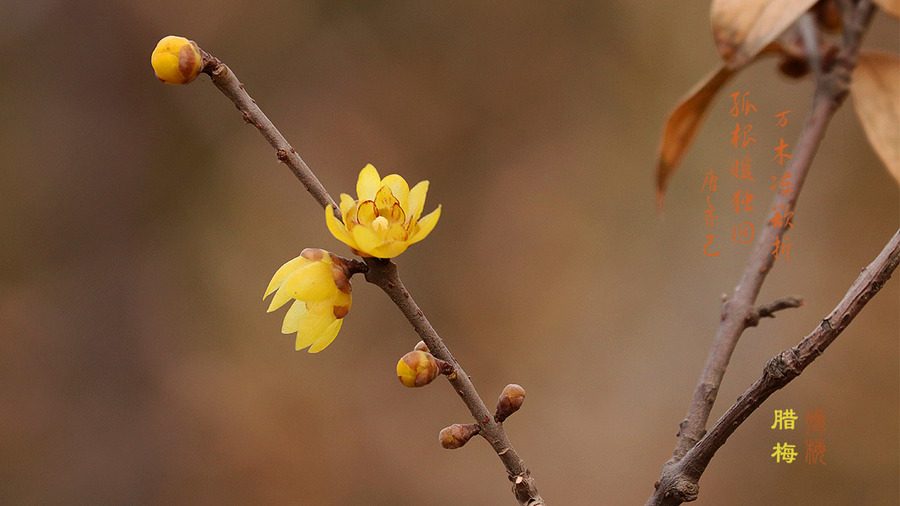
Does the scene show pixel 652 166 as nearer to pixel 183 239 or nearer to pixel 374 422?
pixel 374 422

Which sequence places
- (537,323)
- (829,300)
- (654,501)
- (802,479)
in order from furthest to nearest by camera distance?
(537,323)
(829,300)
(802,479)
(654,501)

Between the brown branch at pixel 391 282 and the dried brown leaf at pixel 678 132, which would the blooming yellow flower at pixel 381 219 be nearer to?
the brown branch at pixel 391 282

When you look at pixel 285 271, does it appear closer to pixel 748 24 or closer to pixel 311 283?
pixel 311 283

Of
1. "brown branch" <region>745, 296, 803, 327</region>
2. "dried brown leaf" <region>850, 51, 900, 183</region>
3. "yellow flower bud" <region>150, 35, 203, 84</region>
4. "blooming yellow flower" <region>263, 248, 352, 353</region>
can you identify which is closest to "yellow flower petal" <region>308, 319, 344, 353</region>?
"blooming yellow flower" <region>263, 248, 352, 353</region>

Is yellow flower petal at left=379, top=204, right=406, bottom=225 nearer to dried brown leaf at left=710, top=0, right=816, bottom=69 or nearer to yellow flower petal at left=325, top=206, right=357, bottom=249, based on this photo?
yellow flower petal at left=325, top=206, right=357, bottom=249

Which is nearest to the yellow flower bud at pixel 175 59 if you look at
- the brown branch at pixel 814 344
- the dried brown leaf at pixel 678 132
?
the brown branch at pixel 814 344

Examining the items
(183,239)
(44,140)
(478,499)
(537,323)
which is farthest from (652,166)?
(44,140)

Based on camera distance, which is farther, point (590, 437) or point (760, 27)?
point (590, 437)
